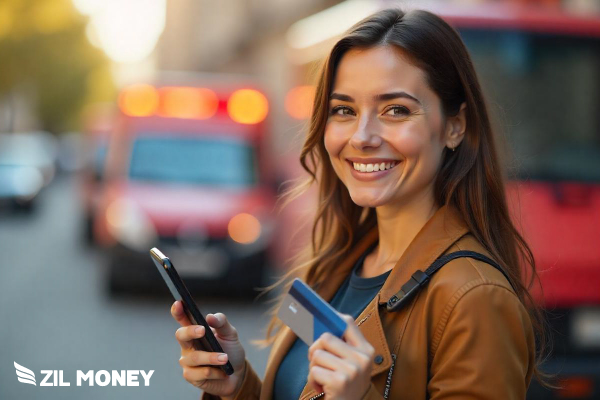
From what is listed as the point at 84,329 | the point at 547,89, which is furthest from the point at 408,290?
the point at 84,329

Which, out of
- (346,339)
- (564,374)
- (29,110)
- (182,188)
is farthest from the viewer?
(29,110)

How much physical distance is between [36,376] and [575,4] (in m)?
11.1

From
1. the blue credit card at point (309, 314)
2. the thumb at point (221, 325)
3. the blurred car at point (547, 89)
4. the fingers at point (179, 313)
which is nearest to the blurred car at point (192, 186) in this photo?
the blurred car at point (547, 89)

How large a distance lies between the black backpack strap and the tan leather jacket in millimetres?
15

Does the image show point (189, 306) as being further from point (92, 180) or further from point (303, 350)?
point (92, 180)

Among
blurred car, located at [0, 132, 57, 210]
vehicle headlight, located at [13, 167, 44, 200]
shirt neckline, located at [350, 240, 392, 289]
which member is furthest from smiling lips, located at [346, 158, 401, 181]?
vehicle headlight, located at [13, 167, 44, 200]

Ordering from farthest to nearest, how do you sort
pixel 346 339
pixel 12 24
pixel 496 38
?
pixel 12 24
pixel 496 38
pixel 346 339

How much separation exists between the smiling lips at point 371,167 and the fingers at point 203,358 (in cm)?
57

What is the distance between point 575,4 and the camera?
1492cm

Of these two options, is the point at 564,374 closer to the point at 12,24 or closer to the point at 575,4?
the point at 575,4

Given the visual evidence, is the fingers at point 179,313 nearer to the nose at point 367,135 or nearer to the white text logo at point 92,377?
the nose at point 367,135

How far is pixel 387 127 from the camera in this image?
2.21 metres

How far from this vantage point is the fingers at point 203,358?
90.4 inches

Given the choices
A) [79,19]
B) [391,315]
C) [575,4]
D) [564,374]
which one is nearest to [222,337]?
[391,315]
